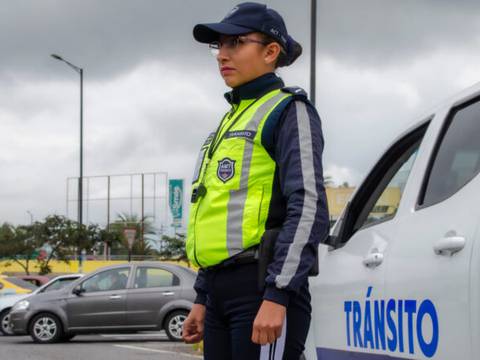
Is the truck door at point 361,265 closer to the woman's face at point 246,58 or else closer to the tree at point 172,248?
the woman's face at point 246,58

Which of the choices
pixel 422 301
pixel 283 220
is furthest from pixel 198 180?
Result: pixel 422 301

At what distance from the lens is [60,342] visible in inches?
749

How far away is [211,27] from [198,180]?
1.74 feet

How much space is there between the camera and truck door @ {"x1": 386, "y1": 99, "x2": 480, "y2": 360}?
3244mm

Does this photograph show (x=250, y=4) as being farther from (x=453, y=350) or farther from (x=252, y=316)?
(x=453, y=350)

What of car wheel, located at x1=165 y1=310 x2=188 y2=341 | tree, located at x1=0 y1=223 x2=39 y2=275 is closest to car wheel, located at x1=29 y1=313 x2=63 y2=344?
car wheel, located at x1=165 y1=310 x2=188 y2=341

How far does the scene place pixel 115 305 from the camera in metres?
18.5

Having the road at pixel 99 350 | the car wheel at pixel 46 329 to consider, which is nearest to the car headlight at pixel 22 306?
the car wheel at pixel 46 329

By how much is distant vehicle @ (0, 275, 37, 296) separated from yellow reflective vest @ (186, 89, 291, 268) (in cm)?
2060

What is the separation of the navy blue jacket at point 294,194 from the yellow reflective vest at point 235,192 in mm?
35

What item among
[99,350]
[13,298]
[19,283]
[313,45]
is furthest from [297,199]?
[19,283]

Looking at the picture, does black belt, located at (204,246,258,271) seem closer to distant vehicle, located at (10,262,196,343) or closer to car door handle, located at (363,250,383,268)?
car door handle, located at (363,250,383,268)

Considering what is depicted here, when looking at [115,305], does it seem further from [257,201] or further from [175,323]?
[257,201]

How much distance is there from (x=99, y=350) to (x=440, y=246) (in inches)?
520
